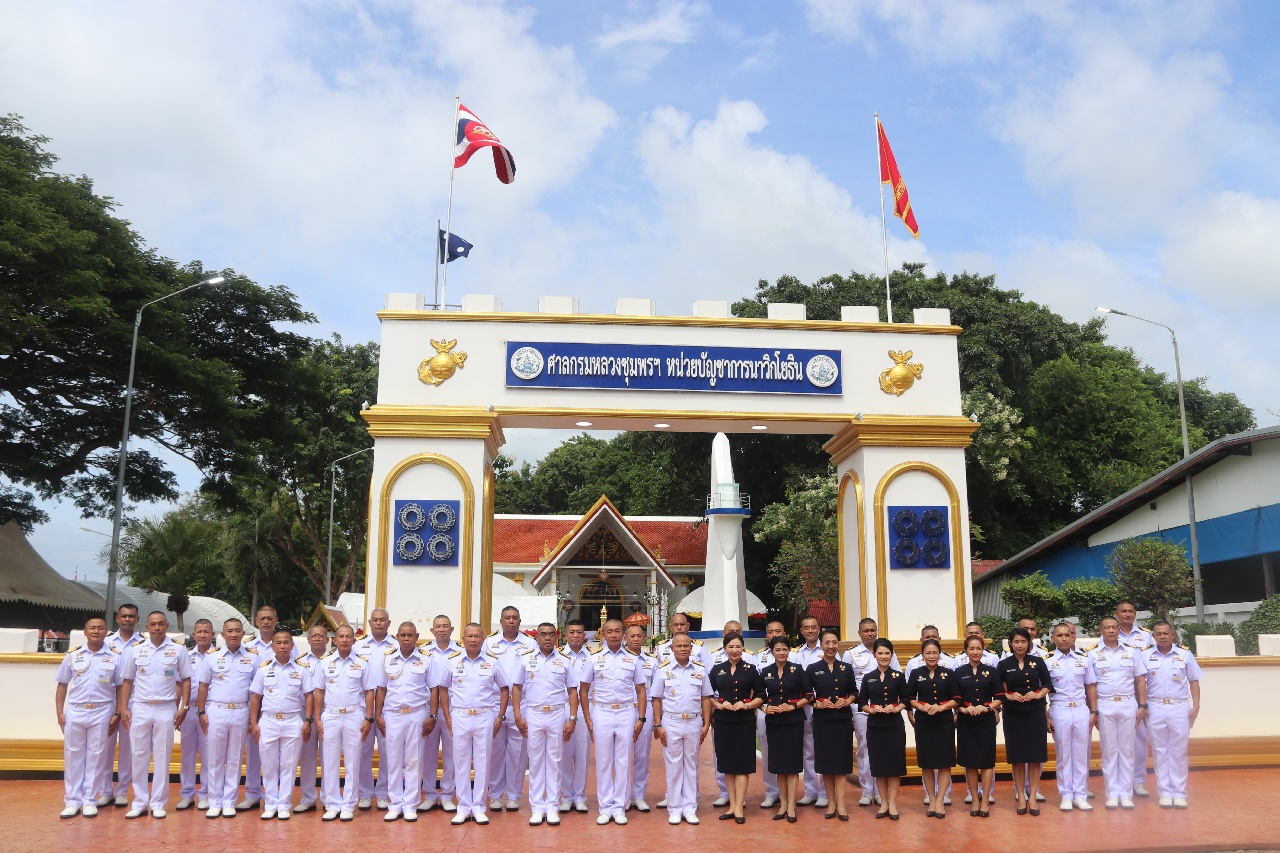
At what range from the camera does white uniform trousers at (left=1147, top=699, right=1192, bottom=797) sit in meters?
7.77

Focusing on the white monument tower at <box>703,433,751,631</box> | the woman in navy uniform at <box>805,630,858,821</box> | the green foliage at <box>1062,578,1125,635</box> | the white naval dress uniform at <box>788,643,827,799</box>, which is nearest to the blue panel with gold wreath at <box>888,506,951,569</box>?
the white naval dress uniform at <box>788,643,827,799</box>

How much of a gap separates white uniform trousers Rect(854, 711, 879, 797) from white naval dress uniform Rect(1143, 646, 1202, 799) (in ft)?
7.26

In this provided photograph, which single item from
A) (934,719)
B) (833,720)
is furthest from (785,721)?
(934,719)

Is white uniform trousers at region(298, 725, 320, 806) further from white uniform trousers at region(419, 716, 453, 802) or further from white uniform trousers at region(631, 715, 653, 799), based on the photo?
white uniform trousers at region(631, 715, 653, 799)

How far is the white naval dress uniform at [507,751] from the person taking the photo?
25.3 feet

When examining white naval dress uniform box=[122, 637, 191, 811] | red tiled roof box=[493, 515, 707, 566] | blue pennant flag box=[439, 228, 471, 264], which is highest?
blue pennant flag box=[439, 228, 471, 264]

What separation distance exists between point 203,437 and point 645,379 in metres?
14.6

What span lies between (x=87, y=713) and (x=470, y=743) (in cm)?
289

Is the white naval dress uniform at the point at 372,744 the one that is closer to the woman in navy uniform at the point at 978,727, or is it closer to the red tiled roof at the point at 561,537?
the woman in navy uniform at the point at 978,727

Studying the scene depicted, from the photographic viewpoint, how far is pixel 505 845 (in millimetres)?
Answer: 6484

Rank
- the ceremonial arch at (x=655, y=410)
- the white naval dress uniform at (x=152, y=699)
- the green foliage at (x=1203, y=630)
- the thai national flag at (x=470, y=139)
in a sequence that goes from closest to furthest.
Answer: the white naval dress uniform at (x=152, y=699), the ceremonial arch at (x=655, y=410), the thai national flag at (x=470, y=139), the green foliage at (x=1203, y=630)

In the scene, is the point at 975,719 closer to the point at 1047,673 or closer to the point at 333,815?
the point at 1047,673

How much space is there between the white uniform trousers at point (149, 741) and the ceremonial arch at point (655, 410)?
8.69 feet

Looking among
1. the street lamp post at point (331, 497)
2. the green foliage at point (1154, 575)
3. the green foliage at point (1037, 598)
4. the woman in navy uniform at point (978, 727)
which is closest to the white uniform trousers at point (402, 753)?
the woman in navy uniform at point (978, 727)
